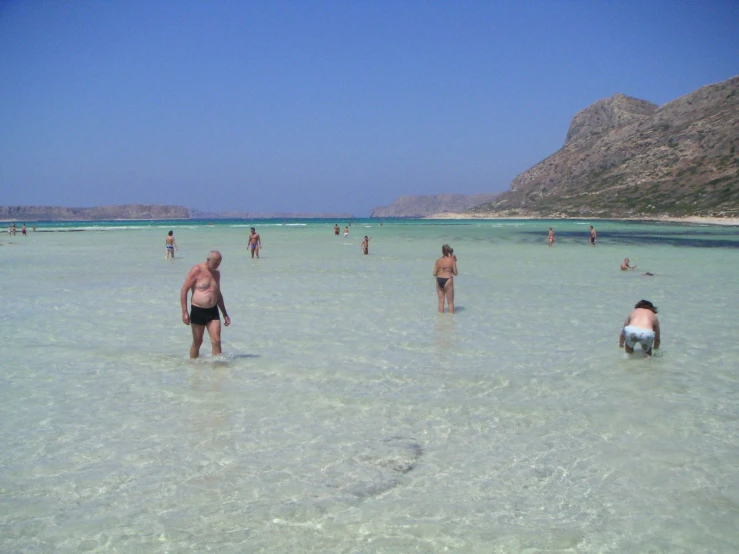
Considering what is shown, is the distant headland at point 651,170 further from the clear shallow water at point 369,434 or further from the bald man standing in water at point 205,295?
the bald man standing in water at point 205,295

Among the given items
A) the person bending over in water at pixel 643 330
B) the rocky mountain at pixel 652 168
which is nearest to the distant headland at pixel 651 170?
the rocky mountain at pixel 652 168

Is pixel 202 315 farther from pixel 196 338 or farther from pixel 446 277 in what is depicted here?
pixel 446 277

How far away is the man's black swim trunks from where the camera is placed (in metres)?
9.57

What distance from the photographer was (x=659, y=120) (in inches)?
6038

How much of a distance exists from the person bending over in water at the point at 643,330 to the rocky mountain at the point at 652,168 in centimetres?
9603

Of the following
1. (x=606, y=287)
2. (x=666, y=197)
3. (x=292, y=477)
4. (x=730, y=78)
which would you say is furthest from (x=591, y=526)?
(x=730, y=78)

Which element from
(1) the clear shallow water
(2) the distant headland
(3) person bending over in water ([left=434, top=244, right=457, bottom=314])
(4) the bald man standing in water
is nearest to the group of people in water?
(4) the bald man standing in water

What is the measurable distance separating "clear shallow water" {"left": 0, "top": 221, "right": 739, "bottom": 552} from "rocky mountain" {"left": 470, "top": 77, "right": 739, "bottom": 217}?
96829mm

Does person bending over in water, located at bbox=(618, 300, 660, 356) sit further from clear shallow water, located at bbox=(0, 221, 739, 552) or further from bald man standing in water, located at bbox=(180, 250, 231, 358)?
bald man standing in water, located at bbox=(180, 250, 231, 358)

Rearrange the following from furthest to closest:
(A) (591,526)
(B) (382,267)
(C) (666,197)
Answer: (C) (666,197), (B) (382,267), (A) (591,526)

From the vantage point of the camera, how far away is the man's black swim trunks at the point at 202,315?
9570 millimetres

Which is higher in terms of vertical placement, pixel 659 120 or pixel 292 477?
pixel 659 120

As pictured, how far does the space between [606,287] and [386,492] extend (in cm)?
1597

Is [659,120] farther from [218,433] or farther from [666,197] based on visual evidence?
[218,433]
